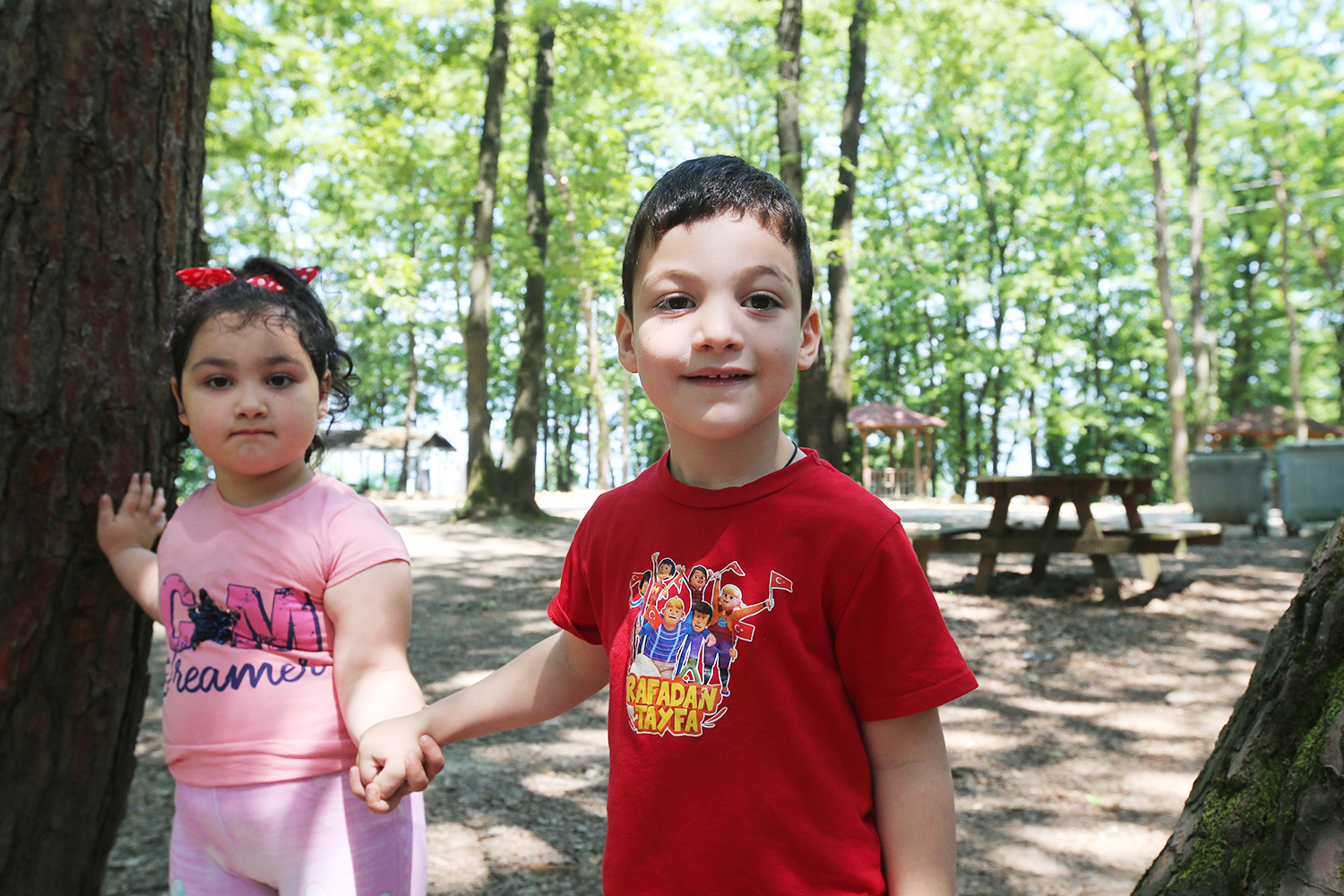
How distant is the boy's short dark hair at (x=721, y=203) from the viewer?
1.34m

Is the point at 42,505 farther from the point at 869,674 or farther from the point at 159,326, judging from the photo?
the point at 869,674

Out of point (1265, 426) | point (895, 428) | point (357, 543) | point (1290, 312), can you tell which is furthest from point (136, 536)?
point (1265, 426)

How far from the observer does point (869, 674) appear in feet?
4.06

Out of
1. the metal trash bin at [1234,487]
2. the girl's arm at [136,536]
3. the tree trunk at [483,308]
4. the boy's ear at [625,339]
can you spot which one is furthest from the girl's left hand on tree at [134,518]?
the metal trash bin at [1234,487]

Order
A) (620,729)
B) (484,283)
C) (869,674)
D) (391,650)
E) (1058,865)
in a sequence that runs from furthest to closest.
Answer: (484,283) → (1058,865) → (391,650) → (620,729) → (869,674)

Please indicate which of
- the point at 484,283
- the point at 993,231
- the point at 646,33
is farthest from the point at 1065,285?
the point at 484,283

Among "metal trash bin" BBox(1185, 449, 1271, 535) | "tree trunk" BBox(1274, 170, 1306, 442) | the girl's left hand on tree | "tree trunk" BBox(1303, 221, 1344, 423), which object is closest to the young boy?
the girl's left hand on tree

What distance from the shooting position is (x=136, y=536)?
A: 7.20 ft

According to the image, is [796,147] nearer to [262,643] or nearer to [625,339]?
[625,339]

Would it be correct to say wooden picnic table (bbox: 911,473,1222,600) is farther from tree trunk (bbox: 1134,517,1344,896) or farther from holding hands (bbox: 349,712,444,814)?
holding hands (bbox: 349,712,444,814)

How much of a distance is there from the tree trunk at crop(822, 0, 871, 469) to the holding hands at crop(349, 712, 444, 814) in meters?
10.3

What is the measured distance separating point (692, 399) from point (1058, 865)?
2.47m

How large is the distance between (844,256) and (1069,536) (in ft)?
17.8

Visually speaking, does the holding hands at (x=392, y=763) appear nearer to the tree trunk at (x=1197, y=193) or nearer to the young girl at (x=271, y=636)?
the young girl at (x=271, y=636)
